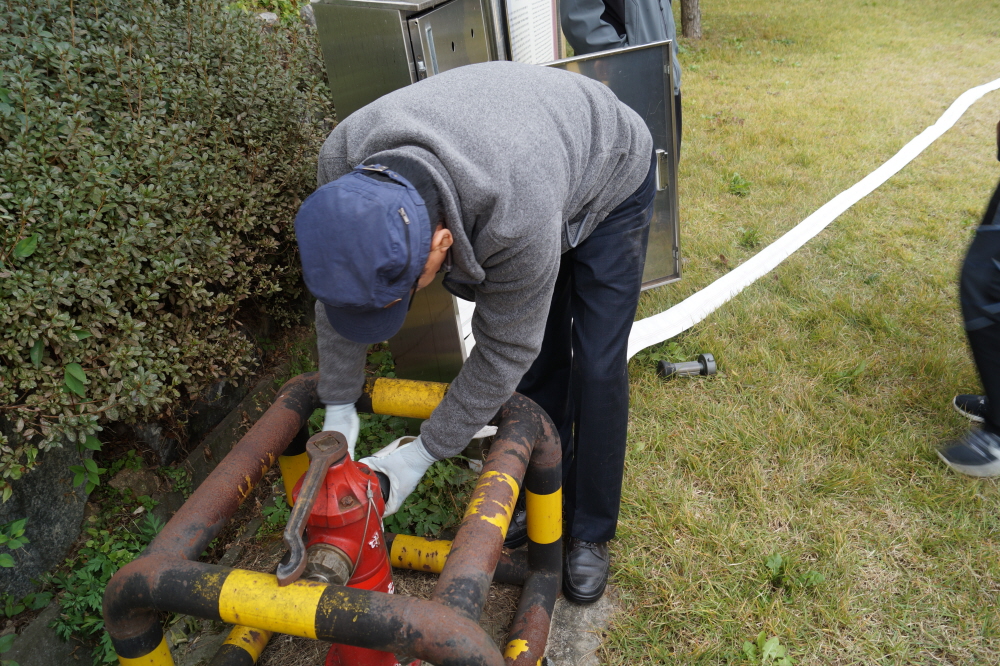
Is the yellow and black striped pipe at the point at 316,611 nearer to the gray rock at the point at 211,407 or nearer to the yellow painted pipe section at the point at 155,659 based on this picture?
the yellow painted pipe section at the point at 155,659

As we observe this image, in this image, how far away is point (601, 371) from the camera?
2.06 m

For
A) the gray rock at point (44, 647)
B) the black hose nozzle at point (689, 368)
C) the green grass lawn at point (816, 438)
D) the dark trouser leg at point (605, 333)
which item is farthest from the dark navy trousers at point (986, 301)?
the gray rock at point (44, 647)

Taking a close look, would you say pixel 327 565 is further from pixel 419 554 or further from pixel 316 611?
pixel 419 554

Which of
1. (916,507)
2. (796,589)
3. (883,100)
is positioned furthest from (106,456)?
(883,100)

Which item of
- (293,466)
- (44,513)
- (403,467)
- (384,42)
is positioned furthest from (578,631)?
(384,42)

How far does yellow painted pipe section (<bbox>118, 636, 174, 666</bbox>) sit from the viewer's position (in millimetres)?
1428

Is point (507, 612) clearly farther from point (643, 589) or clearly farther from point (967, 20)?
point (967, 20)

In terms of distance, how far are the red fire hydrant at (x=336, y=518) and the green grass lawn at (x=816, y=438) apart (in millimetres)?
1043

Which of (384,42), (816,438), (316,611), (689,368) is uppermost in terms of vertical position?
(384,42)

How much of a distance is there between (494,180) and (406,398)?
0.78 m

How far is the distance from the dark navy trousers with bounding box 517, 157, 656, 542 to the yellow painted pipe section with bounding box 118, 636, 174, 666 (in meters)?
1.29

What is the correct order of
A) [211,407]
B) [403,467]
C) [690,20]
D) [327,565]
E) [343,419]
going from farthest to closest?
[690,20] → [211,407] → [343,419] → [403,467] → [327,565]

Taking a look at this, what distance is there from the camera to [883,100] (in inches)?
282

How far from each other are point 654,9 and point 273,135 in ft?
6.71
